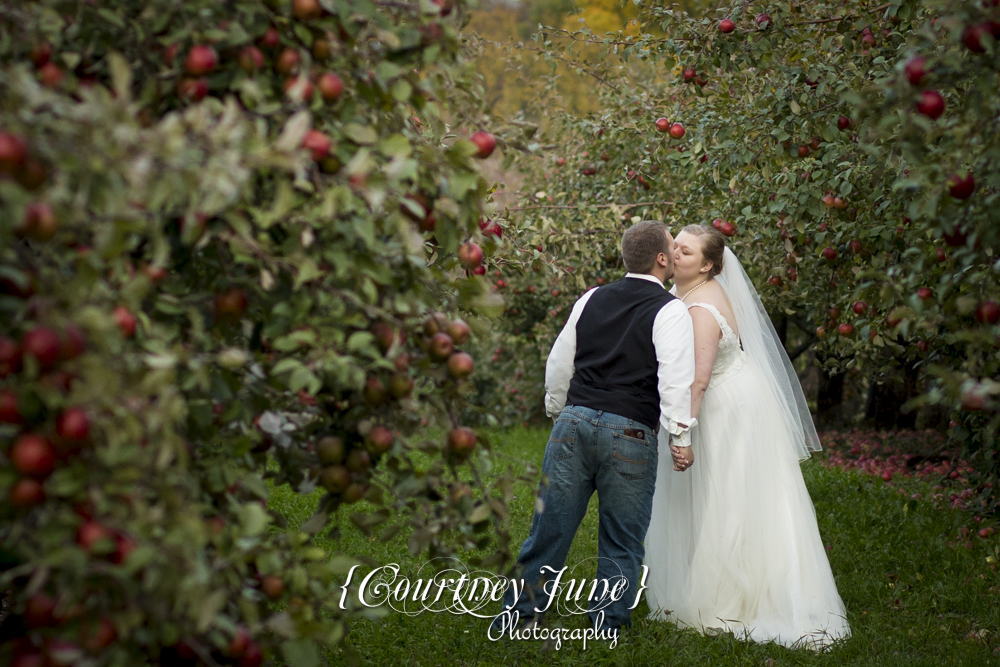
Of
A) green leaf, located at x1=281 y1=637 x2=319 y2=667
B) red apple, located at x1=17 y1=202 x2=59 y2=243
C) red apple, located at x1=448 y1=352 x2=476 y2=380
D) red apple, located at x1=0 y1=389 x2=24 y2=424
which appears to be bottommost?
green leaf, located at x1=281 y1=637 x2=319 y2=667

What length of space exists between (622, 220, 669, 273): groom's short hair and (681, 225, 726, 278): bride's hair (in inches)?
20.9

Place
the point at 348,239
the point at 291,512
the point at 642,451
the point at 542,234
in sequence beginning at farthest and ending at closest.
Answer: the point at 291,512, the point at 542,234, the point at 642,451, the point at 348,239

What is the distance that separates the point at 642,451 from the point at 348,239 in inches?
80.7

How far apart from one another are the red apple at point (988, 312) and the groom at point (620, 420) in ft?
4.75

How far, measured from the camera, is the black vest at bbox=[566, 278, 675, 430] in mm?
3275

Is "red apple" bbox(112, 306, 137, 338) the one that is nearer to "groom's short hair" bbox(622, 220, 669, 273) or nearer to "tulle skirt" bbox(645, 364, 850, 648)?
"groom's short hair" bbox(622, 220, 669, 273)

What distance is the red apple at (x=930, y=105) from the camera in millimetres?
1732

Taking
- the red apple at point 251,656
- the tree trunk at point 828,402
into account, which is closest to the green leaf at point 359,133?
the red apple at point 251,656

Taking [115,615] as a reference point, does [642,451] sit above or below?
below

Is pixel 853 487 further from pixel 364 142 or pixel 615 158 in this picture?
pixel 364 142

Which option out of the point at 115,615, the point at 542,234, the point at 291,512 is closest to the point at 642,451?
the point at 542,234

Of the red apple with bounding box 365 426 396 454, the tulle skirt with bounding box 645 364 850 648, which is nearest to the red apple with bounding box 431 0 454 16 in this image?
the red apple with bounding box 365 426 396 454

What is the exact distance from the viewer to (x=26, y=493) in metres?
1.18

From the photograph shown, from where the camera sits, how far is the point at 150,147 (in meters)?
1.15
